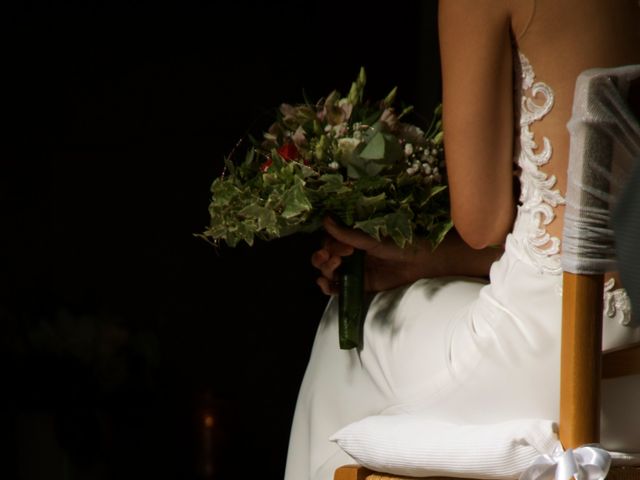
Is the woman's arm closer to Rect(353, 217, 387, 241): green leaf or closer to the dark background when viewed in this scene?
Rect(353, 217, 387, 241): green leaf

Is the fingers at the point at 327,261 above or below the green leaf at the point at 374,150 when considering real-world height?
below

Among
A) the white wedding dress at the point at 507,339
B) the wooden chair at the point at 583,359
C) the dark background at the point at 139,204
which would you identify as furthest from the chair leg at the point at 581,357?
the dark background at the point at 139,204

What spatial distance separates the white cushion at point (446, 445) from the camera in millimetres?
1335

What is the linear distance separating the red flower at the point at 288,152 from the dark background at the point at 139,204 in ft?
3.95

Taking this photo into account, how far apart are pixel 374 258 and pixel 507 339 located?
480 millimetres

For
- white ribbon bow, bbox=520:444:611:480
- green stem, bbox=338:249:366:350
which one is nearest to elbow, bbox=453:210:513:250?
green stem, bbox=338:249:366:350

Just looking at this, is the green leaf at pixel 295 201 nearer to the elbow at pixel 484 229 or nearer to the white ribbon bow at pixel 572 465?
the elbow at pixel 484 229

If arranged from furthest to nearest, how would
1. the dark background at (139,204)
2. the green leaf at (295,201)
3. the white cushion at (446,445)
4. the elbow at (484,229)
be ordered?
the dark background at (139,204), the green leaf at (295,201), the elbow at (484,229), the white cushion at (446,445)

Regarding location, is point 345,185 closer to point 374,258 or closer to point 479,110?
point 374,258

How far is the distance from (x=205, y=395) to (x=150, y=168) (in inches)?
24.5

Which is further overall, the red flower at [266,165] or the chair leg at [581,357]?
the red flower at [266,165]

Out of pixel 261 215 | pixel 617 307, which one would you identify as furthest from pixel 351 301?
pixel 617 307

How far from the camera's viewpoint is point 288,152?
1.81 meters

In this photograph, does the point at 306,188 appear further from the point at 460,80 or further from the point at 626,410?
the point at 626,410
